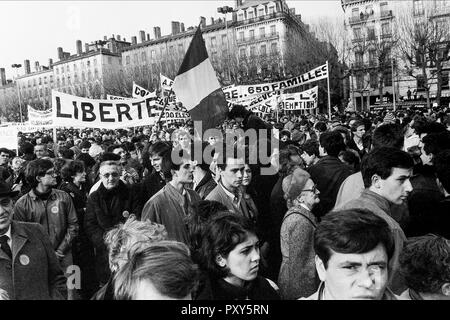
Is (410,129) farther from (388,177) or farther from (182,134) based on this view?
(388,177)

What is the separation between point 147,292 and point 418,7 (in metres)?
38.0

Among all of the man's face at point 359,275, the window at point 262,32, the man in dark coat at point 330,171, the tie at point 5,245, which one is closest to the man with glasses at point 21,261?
the tie at point 5,245

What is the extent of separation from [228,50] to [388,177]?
48232 mm

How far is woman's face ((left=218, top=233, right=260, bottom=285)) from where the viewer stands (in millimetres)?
2740

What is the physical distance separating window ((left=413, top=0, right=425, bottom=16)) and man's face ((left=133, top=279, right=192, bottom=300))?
36890mm

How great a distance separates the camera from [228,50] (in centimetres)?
5016

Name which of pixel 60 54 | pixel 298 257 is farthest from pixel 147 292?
pixel 60 54

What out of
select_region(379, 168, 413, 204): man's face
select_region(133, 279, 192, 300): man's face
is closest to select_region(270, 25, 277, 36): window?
select_region(379, 168, 413, 204): man's face

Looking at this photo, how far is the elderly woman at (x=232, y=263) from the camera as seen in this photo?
2.73 meters

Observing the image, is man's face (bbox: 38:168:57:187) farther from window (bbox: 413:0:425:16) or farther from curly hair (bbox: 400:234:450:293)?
window (bbox: 413:0:425:16)

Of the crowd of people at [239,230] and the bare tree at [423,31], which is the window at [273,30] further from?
the crowd of people at [239,230]

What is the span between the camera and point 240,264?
275 cm

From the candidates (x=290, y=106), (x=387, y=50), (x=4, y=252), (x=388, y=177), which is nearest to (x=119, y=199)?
(x=4, y=252)

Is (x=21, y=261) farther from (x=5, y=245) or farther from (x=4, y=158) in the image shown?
(x=4, y=158)
